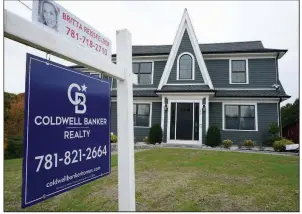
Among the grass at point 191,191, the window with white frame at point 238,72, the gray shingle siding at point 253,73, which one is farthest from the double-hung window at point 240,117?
the grass at point 191,191

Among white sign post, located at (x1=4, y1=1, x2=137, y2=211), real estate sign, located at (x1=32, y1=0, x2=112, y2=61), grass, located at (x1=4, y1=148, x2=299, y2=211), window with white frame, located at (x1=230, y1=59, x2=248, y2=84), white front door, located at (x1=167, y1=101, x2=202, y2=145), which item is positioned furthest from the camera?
window with white frame, located at (x1=230, y1=59, x2=248, y2=84)

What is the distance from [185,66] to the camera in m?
16.4

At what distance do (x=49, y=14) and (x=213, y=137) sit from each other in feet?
44.4

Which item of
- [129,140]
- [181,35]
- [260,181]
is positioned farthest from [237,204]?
[181,35]

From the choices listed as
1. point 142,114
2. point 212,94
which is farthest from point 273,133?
point 142,114

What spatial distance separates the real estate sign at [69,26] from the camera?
77.1 inches

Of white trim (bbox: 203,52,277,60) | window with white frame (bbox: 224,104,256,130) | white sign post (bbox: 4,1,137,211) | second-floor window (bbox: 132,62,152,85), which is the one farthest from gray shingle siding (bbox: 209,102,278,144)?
white sign post (bbox: 4,1,137,211)

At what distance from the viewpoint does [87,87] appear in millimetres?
2355

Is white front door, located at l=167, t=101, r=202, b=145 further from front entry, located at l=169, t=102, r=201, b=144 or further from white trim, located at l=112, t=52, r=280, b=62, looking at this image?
white trim, located at l=112, t=52, r=280, b=62

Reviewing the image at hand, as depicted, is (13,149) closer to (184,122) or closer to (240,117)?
(184,122)

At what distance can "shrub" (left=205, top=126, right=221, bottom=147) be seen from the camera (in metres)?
14.5

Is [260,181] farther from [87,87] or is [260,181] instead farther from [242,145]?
[242,145]

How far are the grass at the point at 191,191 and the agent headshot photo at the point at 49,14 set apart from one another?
3411mm

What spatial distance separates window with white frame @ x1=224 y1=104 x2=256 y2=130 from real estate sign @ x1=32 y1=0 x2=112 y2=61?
14518mm
